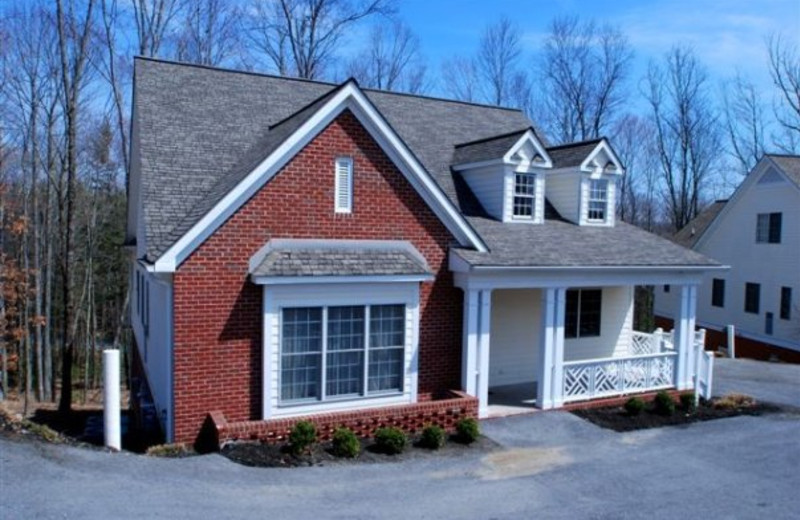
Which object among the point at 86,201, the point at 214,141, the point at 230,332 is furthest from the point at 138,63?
the point at 86,201

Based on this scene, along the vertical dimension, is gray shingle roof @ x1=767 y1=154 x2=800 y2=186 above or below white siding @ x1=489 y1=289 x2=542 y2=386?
above

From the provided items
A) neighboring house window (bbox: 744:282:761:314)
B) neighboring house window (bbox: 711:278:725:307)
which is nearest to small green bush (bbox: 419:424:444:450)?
neighboring house window (bbox: 744:282:761:314)

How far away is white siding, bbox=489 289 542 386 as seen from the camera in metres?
16.3

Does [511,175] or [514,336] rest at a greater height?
[511,175]

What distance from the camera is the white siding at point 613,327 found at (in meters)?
17.6

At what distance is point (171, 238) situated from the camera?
10984mm

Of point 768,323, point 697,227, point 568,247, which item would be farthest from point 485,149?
point 697,227

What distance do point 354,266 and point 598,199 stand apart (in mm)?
8778

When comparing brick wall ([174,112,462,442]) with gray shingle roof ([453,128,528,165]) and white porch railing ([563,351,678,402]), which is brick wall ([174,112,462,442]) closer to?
white porch railing ([563,351,678,402])

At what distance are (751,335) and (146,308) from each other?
26.8 meters

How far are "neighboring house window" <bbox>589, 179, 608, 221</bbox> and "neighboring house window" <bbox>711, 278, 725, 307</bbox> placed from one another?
18266 mm

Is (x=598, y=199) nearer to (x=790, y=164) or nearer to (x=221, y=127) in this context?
(x=221, y=127)

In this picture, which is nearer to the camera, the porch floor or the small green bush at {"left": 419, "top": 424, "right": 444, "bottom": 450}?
the small green bush at {"left": 419, "top": 424, "right": 444, "bottom": 450}

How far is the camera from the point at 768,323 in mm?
28859
